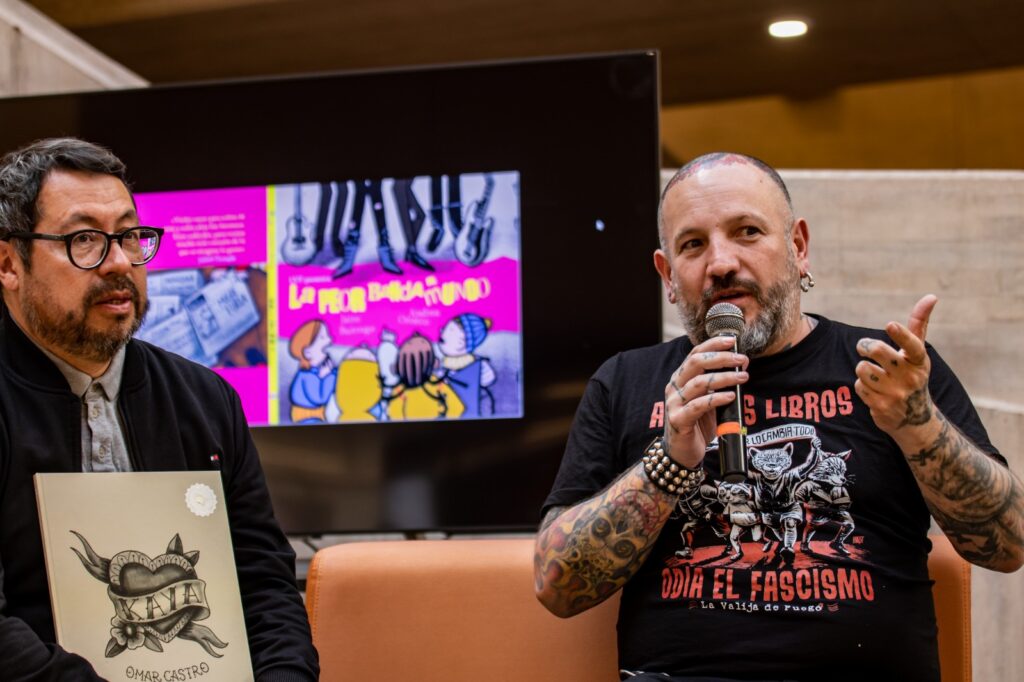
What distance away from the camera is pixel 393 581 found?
232 cm

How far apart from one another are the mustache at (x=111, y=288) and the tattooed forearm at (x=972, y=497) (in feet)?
4.48

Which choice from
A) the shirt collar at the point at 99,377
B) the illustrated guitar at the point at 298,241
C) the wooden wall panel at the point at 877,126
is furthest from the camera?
the wooden wall panel at the point at 877,126

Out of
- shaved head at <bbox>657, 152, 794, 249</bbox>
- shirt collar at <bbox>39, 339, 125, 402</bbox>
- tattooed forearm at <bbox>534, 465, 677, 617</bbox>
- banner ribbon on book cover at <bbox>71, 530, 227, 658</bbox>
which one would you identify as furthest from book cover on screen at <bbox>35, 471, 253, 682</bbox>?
shaved head at <bbox>657, 152, 794, 249</bbox>

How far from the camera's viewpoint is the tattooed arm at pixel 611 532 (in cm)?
183

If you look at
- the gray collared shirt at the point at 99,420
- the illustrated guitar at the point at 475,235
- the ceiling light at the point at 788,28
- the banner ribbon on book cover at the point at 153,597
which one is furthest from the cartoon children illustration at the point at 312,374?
the ceiling light at the point at 788,28

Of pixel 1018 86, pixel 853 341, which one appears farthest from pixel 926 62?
pixel 853 341

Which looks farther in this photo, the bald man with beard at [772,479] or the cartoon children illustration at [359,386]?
the cartoon children illustration at [359,386]

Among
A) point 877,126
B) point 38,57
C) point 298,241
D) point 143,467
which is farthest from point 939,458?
point 877,126

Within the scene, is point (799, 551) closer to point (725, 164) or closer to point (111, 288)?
point (725, 164)

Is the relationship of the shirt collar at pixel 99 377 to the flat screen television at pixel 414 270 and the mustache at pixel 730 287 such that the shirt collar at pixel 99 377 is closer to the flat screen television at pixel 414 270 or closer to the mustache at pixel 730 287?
the mustache at pixel 730 287

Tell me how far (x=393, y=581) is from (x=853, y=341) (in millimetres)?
1058

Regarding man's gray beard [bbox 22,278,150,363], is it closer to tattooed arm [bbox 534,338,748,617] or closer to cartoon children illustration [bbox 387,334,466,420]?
tattooed arm [bbox 534,338,748,617]

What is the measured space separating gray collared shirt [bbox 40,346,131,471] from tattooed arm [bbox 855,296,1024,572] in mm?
1263

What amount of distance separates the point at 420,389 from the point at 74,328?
165 centimetres
